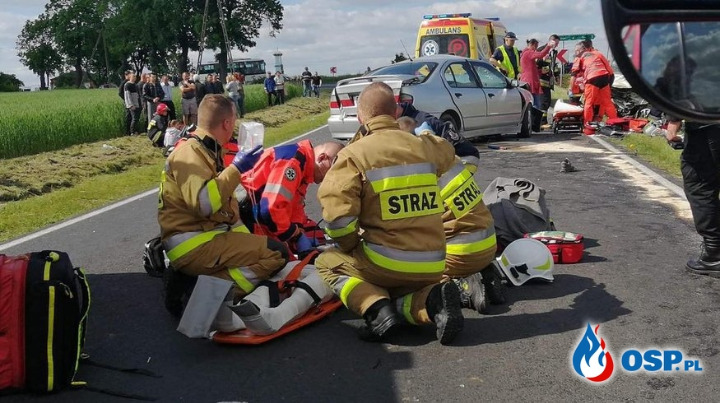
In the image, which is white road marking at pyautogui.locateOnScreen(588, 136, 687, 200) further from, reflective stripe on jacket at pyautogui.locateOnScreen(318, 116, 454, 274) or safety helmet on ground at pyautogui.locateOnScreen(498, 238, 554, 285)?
reflective stripe on jacket at pyautogui.locateOnScreen(318, 116, 454, 274)

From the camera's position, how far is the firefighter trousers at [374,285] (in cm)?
427

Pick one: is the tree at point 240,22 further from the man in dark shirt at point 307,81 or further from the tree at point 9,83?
the tree at point 9,83

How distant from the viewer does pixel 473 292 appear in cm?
475

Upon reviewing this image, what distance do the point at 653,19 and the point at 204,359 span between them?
3.49 metres

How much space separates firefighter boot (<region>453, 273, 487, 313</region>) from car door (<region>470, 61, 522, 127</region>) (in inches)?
373

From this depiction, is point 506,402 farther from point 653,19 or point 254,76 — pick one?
point 254,76

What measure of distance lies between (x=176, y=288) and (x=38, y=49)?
12976 cm

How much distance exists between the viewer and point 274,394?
3.60 meters

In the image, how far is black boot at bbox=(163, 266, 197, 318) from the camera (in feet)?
15.2

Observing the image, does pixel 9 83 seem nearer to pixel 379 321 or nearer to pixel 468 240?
pixel 468 240

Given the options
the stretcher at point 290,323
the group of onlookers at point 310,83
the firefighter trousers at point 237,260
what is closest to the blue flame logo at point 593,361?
the stretcher at point 290,323

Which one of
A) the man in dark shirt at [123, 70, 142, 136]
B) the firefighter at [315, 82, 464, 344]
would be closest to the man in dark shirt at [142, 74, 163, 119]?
the man in dark shirt at [123, 70, 142, 136]

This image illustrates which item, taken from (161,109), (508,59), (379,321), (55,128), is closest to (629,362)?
(379,321)

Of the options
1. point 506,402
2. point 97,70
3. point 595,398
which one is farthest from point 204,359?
point 97,70
